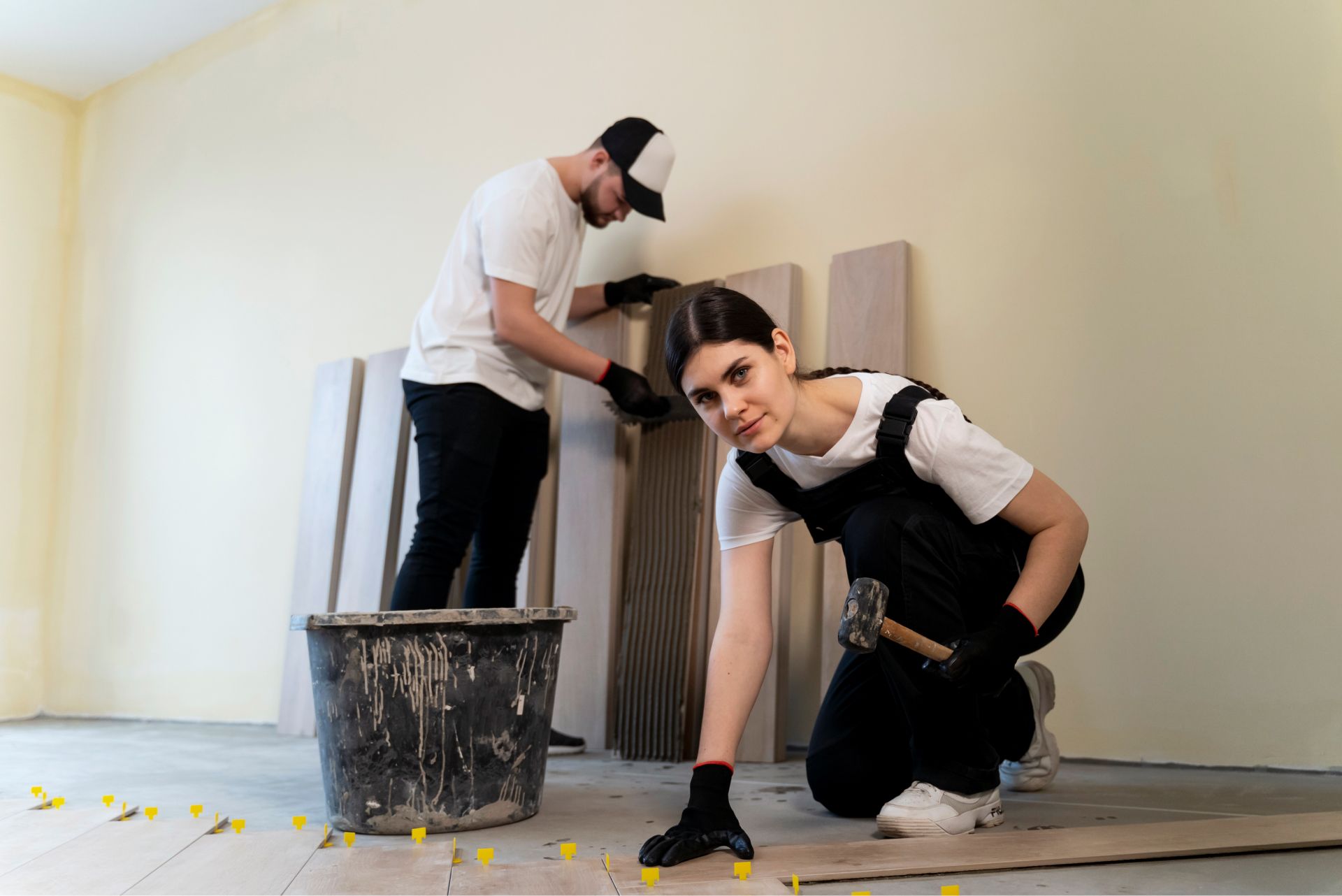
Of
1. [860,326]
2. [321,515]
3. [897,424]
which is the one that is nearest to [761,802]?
[897,424]

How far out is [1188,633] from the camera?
6.59 feet

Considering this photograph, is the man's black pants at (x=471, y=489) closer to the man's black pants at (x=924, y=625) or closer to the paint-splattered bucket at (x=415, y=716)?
the paint-splattered bucket at (x=415, y=716)

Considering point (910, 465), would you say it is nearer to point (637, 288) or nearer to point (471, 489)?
point (471, 489)

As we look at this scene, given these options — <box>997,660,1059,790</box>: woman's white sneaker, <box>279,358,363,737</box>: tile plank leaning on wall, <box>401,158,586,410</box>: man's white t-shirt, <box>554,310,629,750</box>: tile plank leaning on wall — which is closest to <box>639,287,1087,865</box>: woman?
<box>997,660,1059,790</box>: woman's white sneaker

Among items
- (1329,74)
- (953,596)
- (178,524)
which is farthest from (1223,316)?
(178,524)

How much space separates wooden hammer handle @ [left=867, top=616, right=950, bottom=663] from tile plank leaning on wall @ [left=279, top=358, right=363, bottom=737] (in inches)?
92.6

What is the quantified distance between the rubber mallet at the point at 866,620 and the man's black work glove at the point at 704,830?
30cm

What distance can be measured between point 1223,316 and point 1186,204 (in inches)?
10.3

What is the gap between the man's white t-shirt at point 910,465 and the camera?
4.72 ft

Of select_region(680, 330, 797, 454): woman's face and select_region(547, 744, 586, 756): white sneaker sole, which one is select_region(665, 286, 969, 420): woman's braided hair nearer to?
select_region(680, 330, 797, 454): woman's face

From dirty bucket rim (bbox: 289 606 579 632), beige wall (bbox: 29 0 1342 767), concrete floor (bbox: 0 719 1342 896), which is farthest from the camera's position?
beige wall (bbox: 29 0 1342 767)

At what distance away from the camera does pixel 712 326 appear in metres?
1.43

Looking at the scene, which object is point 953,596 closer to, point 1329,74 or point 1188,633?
point 1188,633

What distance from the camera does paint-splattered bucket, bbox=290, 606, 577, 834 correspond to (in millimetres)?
1575
